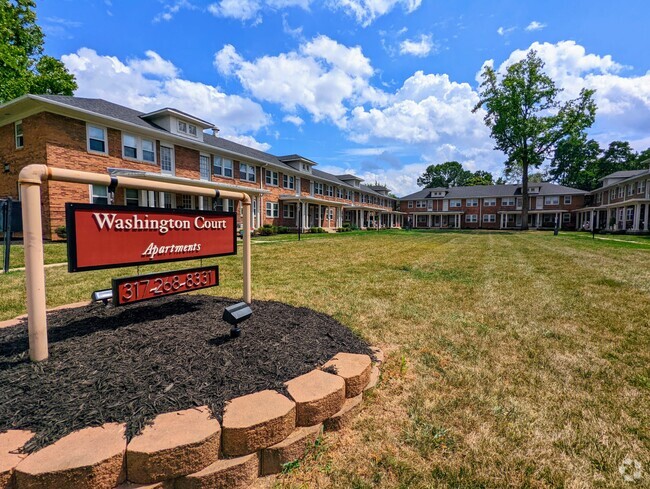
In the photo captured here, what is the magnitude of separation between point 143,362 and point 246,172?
22.6 m

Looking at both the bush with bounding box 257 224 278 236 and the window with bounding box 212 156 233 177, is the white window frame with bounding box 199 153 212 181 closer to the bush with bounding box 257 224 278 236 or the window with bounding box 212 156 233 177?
the window with bounding box 212 156 233 177

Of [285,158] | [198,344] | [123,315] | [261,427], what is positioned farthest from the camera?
[285,158]

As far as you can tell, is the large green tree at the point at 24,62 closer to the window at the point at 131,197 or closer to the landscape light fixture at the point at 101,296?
the window at the point at 131,197

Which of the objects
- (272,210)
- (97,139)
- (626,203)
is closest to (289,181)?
(272,210)

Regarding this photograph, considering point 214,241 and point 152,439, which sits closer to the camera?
point 152,439

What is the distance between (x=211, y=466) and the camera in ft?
5.64

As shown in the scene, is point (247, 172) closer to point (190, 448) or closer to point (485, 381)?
point (485, 381)

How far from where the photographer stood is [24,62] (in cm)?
2012

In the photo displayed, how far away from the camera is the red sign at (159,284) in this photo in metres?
2.86

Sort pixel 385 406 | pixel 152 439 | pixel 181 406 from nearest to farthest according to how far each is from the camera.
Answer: pixel 152 439 → pixel 181 406 → pixel 385 406

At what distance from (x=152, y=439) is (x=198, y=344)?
1152 millimetres

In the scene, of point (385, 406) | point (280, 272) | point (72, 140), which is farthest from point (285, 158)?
point (385, 406)

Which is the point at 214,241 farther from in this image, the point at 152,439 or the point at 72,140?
the point at 72,140

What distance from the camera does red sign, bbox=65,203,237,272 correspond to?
2561 mm
